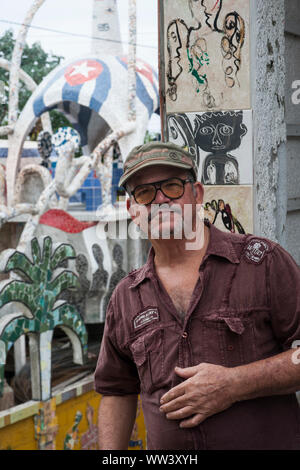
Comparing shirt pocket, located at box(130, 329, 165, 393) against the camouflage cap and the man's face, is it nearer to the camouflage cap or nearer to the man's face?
the man's face

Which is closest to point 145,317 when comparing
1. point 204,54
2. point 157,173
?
point 157,173

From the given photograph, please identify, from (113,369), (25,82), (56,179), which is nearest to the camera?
(113,369)

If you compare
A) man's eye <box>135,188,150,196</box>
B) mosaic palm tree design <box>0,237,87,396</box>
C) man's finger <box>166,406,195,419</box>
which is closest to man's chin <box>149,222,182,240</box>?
man's eye <box>135,188,150,196</box>

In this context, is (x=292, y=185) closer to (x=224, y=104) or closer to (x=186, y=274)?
(x=224, y=104)

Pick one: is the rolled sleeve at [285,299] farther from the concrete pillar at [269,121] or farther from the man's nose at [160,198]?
the concrete pillar at [269,121]

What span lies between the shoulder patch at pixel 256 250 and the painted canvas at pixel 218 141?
90 cm

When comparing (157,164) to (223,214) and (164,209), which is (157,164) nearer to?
(164,209)

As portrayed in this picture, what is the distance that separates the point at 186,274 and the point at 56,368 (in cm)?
816

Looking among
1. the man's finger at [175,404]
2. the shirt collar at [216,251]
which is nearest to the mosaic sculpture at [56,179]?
the shirt collar at [216,251]

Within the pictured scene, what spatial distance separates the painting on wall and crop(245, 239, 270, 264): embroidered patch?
1.04 metres

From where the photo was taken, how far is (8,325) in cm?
751

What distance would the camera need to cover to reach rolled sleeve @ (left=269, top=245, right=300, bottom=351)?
5.57ft

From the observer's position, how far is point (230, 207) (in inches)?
108

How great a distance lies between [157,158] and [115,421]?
0.88m
